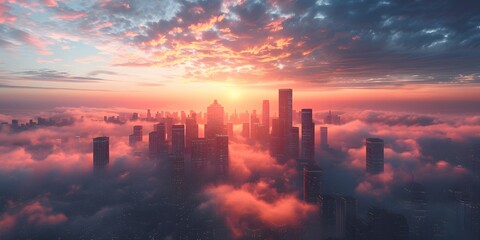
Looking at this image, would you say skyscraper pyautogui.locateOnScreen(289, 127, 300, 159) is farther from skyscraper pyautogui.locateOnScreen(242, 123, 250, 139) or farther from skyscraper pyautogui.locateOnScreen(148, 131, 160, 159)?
skyscraper pyautogui.locateOnScreen(148, 131, 160, 159)

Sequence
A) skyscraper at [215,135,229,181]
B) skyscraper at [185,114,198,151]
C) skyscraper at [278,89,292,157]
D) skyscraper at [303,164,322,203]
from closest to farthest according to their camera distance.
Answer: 1. skyscraper at [303,164,322,203]
2. skyscraper at [215,135,229,181]
3. skyscraper at [278,89,292,157]
4. skyscraper at [185,114,198,151]

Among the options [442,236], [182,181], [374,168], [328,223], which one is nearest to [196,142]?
[182,181]

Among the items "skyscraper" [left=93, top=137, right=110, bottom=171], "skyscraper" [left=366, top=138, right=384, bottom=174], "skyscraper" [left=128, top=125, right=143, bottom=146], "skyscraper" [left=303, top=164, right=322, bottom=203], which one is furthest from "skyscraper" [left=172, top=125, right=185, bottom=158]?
"skyscraper" [left=366, top=138, right=384, bottom=174]

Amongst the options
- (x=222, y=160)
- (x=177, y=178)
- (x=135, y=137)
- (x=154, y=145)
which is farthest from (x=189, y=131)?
(x=177, y=178)

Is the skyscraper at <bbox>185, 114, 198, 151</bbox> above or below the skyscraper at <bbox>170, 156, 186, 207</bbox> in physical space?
above

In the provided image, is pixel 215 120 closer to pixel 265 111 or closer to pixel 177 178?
A: pixel 265 111

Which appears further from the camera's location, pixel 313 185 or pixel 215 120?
pixel 215 120

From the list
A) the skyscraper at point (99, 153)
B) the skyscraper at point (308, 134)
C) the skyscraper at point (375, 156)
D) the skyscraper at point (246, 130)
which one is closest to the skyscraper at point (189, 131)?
the skyscraper at point (246, 130)
